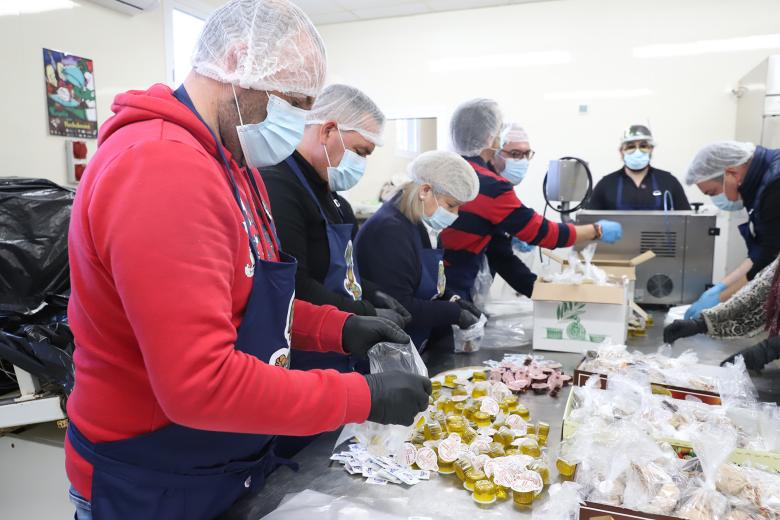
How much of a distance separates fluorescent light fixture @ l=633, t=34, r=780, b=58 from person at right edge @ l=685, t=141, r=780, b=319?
2.57 m

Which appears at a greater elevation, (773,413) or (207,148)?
(207,148)

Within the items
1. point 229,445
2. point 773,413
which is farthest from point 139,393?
point 773,413

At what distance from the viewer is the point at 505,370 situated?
1.77 metres

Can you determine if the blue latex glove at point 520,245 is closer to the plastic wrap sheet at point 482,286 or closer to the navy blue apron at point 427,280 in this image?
the plastic wrap sheet at point 482,286

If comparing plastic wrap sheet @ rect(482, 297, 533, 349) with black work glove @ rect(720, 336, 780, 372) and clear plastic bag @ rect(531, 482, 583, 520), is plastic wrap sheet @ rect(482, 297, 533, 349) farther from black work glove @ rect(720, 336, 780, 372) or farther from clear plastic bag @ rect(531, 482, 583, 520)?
clear plastic bag @ rect(531, 482, 583, 520)

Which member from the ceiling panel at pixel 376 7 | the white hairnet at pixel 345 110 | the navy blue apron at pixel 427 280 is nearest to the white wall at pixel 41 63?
the ceiling panel at pixel 376 7

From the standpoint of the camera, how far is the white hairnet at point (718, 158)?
8.00 ft

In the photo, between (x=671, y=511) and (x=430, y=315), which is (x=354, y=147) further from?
(x=671, y=511)

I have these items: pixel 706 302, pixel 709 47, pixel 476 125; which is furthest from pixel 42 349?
pixel 709 47

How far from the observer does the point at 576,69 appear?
489 cm

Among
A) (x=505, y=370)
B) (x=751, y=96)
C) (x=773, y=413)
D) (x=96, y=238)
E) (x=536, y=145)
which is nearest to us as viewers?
(x=96, y=238)

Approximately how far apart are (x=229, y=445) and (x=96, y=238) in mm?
429

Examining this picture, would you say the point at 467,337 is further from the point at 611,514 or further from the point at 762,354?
the point at 611,514

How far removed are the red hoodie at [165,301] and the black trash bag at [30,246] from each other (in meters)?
1.03
